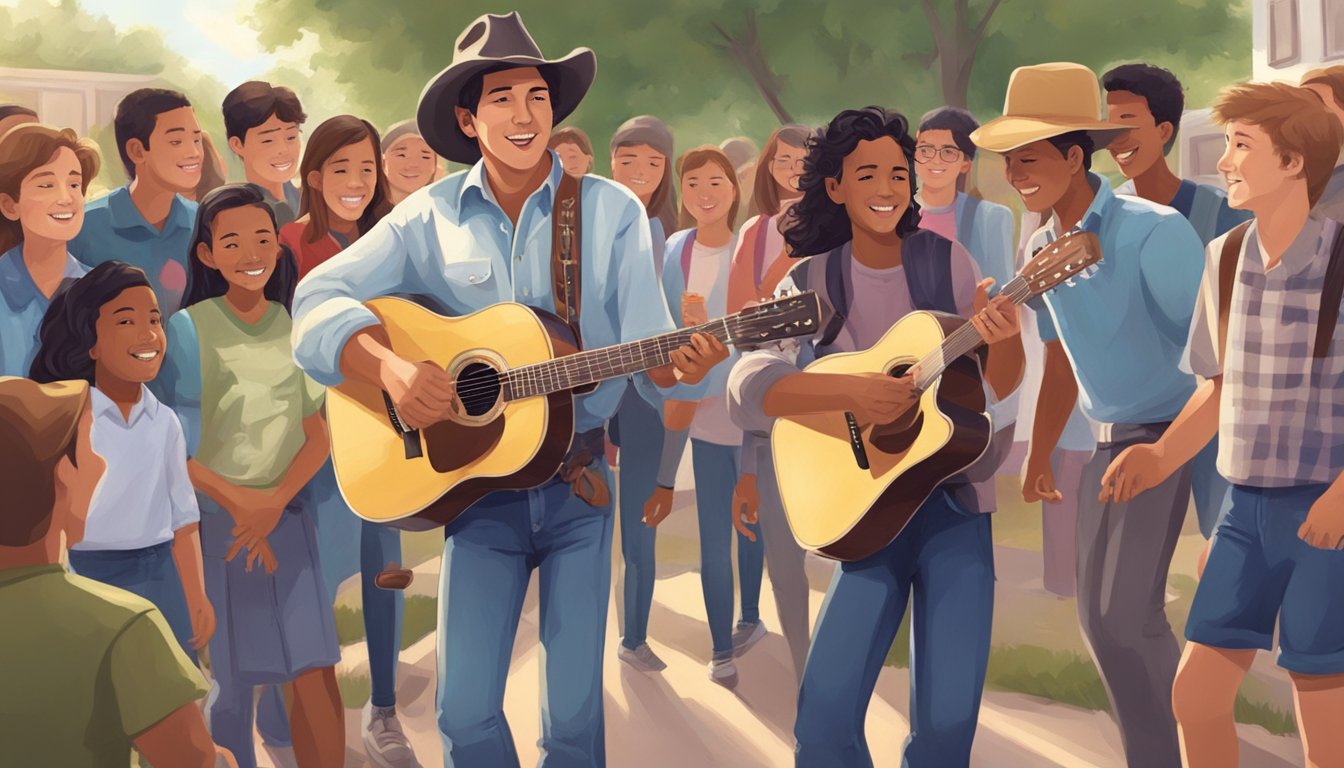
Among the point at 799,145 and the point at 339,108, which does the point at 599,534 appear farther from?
the point at 339,108

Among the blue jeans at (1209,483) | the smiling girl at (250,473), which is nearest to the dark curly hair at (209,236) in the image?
the smiling girl at (250,473)

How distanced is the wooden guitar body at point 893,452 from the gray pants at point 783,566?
1.34 metres

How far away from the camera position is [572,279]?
3756 millimetres

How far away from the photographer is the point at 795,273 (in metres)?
3.86

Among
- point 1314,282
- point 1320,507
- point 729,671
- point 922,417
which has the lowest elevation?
point 729,671

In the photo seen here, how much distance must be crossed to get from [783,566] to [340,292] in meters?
2.12

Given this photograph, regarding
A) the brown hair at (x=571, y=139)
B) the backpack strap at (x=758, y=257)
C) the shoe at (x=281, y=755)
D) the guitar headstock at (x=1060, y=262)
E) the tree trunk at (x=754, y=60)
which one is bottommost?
the shoe at (x=281, y=755)

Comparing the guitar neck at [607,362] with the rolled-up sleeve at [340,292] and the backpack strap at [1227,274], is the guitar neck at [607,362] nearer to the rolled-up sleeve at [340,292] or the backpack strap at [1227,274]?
the rolled-up sleeve at [340,292]

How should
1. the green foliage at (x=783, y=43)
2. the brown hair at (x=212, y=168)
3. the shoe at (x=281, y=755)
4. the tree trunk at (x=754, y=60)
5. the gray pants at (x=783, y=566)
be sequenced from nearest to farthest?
1. the shoe at (x=281, y=755)
2. the gray pants at (x=783, y=566)
3. the brown hair at (x=212, y=168)
4. the green foliage at (x=783, y=43)
5. the tree trunk at (x=754, y=60)

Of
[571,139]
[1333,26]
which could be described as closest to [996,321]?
[571,139]

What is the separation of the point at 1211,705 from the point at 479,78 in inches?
106

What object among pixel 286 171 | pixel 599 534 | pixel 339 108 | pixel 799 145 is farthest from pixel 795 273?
pixel 339 108

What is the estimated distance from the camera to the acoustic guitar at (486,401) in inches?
143

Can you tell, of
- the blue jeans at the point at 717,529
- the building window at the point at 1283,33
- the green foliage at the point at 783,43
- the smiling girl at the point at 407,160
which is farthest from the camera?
the green foliage at the point at 783,43
